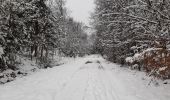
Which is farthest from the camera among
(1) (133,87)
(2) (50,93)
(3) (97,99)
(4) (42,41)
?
(4) (42,41)

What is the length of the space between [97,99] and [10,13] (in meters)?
11.0

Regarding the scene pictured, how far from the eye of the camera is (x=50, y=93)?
11383 millimetres

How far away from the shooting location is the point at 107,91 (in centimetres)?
1197

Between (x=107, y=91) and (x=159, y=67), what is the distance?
4723 mm

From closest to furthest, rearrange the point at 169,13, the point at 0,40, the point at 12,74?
1. the point at 169,13
2. the point at 0,40
3. the point at 12,74

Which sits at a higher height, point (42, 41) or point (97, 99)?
point (42, 41)

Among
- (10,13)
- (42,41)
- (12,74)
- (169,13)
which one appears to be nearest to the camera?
(169,13)

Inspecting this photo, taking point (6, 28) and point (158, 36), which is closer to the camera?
point (158, 36)

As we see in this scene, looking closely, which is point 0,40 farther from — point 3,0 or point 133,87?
point 133,87

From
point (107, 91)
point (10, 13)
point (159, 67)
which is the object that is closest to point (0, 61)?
point (10, 13)

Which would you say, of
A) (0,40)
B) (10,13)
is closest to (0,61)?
(0,40)

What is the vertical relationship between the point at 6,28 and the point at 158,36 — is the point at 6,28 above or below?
above

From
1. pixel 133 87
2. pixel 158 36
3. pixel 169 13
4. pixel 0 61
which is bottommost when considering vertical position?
pixel 133 87

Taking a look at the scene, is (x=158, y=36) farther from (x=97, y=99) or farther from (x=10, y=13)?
(x=10, y=13)
